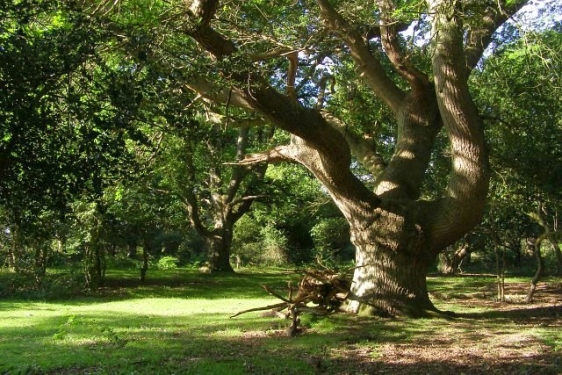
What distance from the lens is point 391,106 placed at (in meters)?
13.2

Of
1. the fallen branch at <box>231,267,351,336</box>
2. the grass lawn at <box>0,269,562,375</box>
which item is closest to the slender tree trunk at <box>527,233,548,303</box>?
the grass lawn at <box>0,269,562,375</box>

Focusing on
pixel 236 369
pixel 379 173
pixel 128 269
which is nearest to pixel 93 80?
pixel 236 369

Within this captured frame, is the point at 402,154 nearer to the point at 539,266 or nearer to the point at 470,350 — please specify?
the point at 470,350

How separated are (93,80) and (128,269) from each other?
23.4 metres

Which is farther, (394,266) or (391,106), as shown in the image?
(391,106)

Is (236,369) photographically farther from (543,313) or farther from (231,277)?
(231,277)

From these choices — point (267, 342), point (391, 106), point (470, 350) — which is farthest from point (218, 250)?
point (470, 350)

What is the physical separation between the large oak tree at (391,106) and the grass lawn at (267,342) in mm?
1400

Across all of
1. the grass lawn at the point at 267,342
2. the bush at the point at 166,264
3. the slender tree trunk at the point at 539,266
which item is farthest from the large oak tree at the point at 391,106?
the bush at the point at 166,264

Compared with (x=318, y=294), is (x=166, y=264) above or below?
above

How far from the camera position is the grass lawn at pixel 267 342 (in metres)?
7.89

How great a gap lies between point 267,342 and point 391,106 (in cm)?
625

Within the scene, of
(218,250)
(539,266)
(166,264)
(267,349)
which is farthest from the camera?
(166,264)

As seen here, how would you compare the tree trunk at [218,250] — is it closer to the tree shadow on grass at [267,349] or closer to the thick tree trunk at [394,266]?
the tree shadow on grass at [267,349]
